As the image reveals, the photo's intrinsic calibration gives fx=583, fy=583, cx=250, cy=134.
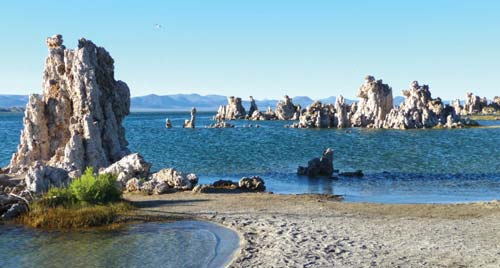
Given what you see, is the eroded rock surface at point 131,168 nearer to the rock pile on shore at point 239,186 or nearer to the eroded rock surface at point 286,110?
the rock pile on shore at point 239,186

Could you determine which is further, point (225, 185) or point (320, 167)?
point (320, 167)

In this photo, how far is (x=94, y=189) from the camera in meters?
26.1

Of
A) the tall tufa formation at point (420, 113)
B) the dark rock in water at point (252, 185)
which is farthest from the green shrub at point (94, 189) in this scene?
the tall tufa formation at point (420, 113)

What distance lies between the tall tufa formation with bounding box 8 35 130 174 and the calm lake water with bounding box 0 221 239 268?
45.7ft

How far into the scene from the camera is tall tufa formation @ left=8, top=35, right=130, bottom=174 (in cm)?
3684

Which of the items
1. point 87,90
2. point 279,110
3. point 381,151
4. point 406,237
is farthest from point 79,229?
point 279,110

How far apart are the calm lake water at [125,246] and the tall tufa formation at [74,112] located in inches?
549

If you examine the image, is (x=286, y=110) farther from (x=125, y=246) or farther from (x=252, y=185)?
(x=125, y=246)

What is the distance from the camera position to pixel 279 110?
19700 cm

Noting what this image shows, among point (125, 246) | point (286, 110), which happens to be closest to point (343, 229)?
point (125, 246)

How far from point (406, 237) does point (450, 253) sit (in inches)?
94.9

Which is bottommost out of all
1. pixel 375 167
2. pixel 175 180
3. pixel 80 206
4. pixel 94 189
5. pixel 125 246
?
pixel 375 167

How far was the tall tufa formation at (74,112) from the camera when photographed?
36844mm

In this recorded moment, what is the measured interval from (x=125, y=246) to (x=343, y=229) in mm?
7915
